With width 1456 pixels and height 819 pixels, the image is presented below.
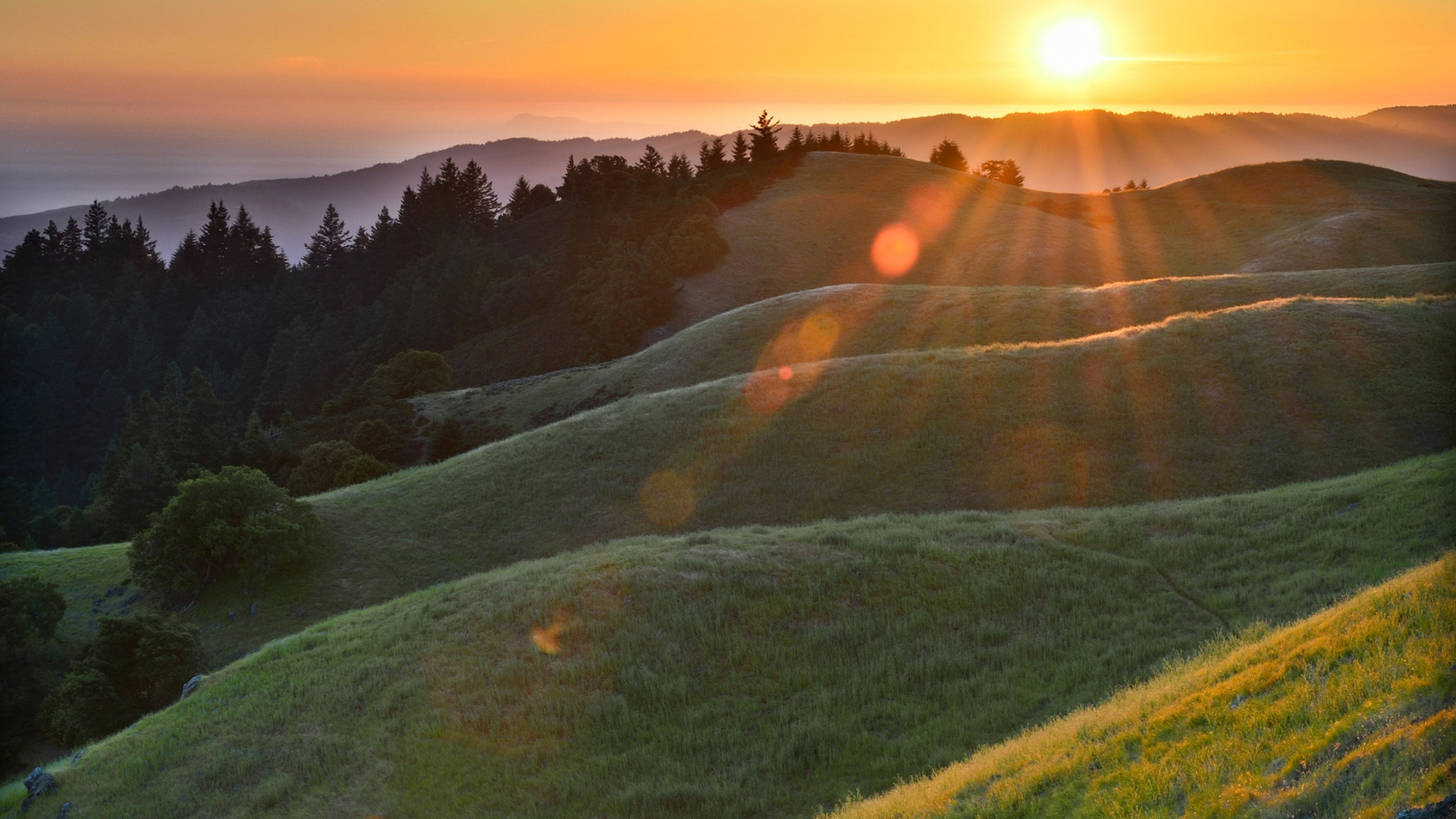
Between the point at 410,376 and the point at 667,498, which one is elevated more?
the point at 410,376

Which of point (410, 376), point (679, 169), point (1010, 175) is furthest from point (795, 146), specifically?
point (410, 376)

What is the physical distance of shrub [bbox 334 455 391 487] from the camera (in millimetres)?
51812

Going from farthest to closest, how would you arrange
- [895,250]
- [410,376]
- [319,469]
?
[895,250], [410,376], [319,469]

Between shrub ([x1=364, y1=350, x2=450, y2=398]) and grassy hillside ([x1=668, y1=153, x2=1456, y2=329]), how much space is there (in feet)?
84.1

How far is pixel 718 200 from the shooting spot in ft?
400

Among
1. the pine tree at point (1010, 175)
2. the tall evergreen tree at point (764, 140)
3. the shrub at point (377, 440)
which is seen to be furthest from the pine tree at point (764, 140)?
the shrub at point (377, 440)

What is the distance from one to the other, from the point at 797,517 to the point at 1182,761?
82.4 ft

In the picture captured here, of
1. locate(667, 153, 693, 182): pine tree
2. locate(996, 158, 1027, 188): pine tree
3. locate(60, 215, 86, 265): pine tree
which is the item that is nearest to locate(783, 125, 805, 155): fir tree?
locate(667, 153, 693, 182): pine tree

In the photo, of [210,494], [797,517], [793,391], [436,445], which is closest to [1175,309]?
[793,391]

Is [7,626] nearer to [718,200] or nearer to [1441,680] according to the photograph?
[1441,680]

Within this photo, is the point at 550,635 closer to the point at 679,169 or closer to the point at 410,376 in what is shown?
the point at 410,376

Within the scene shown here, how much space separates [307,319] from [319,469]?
97.9m

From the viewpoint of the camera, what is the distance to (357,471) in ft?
171

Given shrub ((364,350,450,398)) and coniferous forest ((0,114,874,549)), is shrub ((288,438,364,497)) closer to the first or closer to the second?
coniferous forest ((0,114,874,549))
